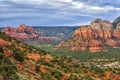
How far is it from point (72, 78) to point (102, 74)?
26706 mm

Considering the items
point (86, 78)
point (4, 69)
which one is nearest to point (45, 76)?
point (4, 69)

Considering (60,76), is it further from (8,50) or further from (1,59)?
(1,59)

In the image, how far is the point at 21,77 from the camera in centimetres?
3500

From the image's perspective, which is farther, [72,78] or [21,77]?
[72,78]

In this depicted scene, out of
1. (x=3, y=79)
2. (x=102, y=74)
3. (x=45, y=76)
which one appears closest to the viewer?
(x=3, y=79)

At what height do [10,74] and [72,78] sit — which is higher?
[10,74]

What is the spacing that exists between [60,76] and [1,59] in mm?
14138

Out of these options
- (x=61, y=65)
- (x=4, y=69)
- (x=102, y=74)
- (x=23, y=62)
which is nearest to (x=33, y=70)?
(x=23, y=62)

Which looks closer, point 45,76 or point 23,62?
point 45,76

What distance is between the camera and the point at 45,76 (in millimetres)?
42844

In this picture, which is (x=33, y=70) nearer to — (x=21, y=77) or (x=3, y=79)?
(x=21, y=77)

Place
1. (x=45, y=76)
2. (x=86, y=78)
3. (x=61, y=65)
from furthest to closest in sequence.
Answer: (x=61, y=65) < (x=86, y=78) < (x=45, y=76)

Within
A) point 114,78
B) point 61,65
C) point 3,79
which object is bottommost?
point 114,78

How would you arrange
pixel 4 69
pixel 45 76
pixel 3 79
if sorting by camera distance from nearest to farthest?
1. pixel 3 79
2. pixel 4 69
3. pixel 45 76
